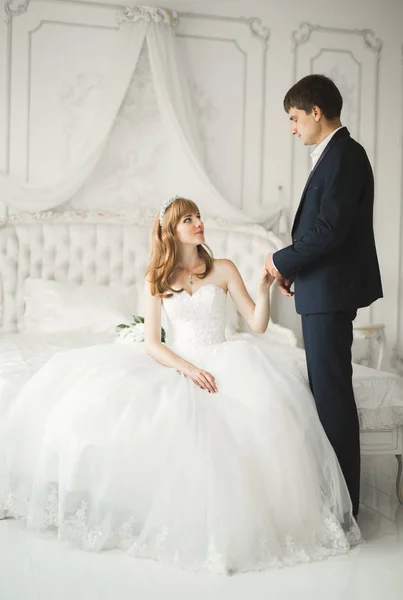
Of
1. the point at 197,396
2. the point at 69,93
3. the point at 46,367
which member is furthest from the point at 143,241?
the point at 197,396

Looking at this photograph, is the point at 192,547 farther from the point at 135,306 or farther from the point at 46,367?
the point at 135,306

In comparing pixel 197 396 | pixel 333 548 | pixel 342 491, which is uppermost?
pixel 197 396

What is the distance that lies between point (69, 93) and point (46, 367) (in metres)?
2.71

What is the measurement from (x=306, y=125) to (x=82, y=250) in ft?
8.09

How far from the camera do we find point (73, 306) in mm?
4676

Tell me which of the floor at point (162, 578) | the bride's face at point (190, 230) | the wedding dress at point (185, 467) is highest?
the bride's face at point (190, 230)

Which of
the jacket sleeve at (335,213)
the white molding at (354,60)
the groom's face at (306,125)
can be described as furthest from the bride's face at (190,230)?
the white molding at (354,60)

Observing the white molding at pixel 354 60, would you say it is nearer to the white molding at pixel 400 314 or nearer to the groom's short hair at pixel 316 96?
the white molding at pixel 400 314

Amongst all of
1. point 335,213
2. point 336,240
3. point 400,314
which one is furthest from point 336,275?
point 400,314

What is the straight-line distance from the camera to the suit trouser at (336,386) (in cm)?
277

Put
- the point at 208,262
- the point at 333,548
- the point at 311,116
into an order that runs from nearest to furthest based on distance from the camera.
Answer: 1. the point at 333,548
2. the point at 311,116
3. the point at 208,262

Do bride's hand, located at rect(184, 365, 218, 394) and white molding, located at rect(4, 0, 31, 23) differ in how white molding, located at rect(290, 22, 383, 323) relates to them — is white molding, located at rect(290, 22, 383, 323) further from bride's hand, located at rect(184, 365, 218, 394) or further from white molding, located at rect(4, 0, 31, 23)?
bride's hand, located at rect(184, 365, 218, 394)

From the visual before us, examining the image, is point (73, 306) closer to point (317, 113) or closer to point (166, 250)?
point (166, 250)

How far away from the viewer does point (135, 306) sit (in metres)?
4.87
